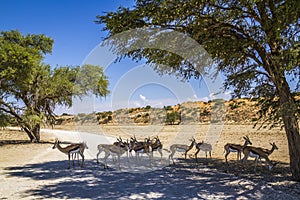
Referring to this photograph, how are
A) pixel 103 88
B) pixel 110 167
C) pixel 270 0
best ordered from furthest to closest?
pixel 103 88, pixel 110 167, pixel 270 0

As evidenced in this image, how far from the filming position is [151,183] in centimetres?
874

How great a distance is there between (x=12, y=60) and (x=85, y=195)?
44.9 ft

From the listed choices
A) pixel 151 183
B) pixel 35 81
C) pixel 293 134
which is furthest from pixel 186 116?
pixel 151 183

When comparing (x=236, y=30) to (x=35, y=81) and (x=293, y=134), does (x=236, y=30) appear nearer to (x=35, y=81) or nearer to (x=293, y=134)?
(x=293, y=134)

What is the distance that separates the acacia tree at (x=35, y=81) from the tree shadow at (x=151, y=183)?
9.05 metres

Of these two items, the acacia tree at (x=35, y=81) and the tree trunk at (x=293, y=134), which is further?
the acacia tree at (x=35, y=81)

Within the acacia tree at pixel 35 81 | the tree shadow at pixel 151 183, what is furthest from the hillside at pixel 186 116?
the tree shadow at pixel 151 183

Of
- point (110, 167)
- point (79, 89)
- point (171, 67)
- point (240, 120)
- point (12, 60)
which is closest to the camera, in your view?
point (171, 67)

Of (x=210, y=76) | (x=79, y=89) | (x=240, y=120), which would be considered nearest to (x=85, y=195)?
(x=210, y=76)

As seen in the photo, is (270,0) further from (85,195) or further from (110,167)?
(110,167)

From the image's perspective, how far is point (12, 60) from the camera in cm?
1794

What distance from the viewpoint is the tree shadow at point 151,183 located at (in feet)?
24.4

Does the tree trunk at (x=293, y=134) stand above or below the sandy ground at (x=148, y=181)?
above

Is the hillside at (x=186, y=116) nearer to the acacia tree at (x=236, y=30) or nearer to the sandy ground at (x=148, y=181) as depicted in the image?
the sandy ground at (x=148, y=181)
